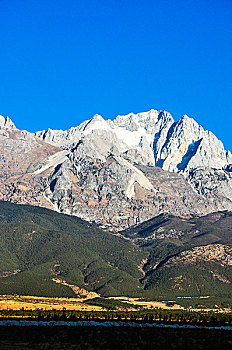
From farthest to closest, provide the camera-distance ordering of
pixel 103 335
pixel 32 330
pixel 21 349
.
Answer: pixel 32 330 < pixel 103 335 < pixel 21 349

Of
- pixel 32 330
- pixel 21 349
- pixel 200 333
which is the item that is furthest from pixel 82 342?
pixel 200 333

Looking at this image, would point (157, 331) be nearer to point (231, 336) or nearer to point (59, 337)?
point (231, 336)

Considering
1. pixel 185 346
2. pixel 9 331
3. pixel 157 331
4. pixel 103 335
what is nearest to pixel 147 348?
pixel 185 346

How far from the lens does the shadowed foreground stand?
124688 mm

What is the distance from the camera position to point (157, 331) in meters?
161

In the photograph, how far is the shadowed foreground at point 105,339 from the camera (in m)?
125

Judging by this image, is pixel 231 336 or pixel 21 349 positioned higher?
pixel 231 336

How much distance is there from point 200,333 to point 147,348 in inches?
1606

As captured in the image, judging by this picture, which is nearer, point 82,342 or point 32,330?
point 82,342

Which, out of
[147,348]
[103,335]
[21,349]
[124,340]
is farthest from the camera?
[103,335]

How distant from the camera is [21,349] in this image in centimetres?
11494

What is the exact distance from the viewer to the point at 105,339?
136 metres

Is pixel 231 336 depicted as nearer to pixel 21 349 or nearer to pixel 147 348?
pixel 147 348

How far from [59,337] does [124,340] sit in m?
18.8
